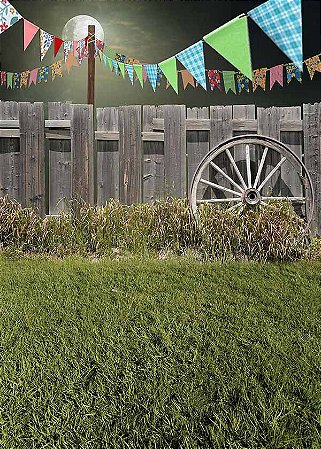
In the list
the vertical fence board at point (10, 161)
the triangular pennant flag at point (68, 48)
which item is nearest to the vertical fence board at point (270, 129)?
the vertical fence board at point (10, 161)

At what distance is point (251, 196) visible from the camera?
4.83 meters

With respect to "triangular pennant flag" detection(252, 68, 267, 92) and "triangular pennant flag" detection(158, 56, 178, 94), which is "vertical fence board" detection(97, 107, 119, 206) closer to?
"triangular pennant flag" detection(158, 56, 178, 94)

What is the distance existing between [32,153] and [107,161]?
675 millimetres

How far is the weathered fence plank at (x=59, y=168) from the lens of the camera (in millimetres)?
4957

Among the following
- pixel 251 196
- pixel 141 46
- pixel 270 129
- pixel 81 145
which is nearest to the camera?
pixel 251 196

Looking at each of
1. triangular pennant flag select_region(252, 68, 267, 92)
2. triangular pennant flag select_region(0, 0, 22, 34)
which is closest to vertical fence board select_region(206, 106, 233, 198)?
triangular pennant flag select_region(252, 68, 267, 92)

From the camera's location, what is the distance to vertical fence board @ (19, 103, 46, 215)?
4.95m

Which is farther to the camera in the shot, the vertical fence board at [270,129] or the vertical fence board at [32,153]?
the vertical fence board at [270,129]

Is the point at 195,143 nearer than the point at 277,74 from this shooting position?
Yes

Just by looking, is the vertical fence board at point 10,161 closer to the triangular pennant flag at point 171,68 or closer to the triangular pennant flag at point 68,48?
the triangular pennant flag at point 171,68

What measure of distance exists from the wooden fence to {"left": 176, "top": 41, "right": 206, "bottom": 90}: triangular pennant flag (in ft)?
1.03

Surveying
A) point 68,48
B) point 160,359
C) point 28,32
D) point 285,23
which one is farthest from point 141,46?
point 160,359

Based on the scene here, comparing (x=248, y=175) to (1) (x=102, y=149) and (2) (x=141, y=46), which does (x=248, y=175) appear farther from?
(2) (x=141, y=46)

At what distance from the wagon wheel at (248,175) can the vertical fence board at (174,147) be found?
17 cm
